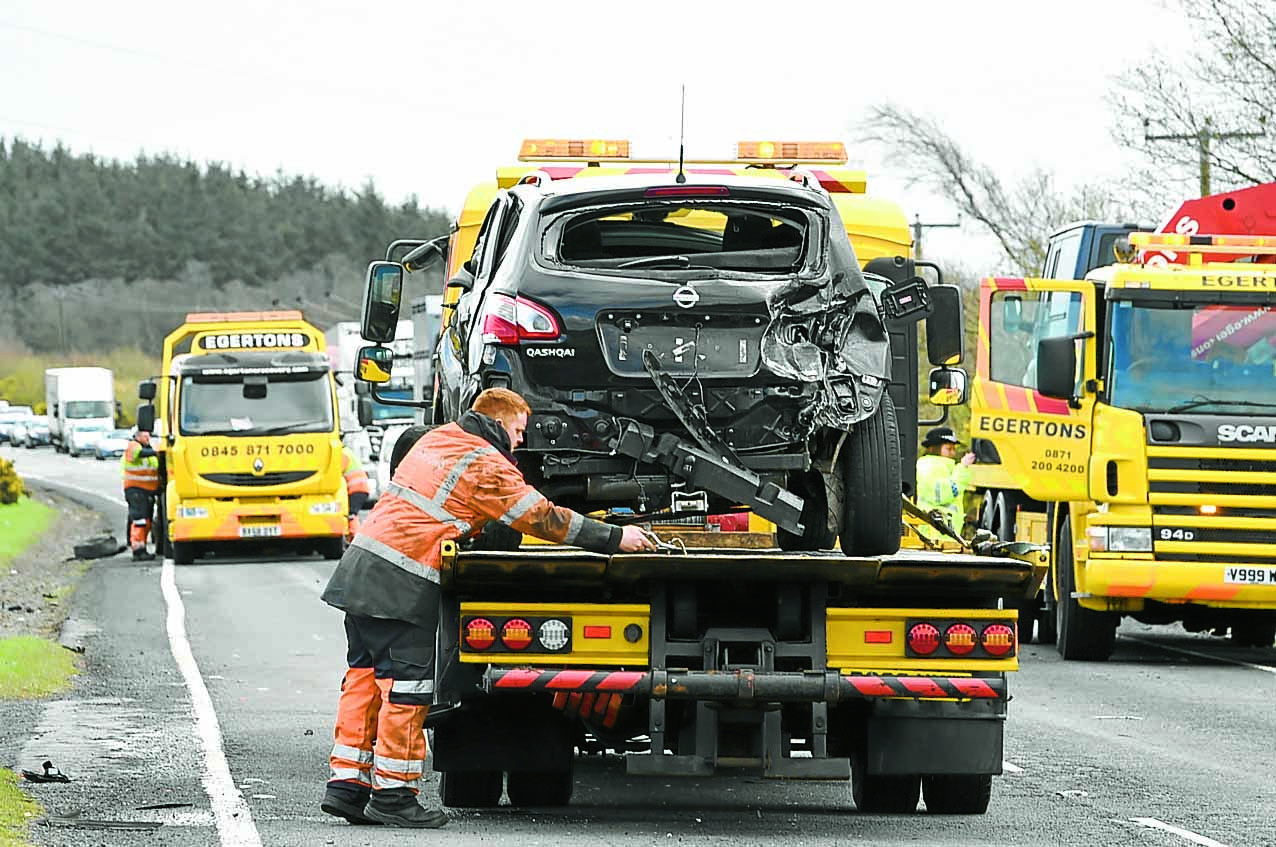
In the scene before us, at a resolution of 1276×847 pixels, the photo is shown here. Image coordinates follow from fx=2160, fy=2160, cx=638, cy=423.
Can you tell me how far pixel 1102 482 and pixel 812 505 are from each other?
7.50 meters

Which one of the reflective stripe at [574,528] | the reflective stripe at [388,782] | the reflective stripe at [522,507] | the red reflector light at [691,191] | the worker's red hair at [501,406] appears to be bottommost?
the reflective stripe at [388,782]

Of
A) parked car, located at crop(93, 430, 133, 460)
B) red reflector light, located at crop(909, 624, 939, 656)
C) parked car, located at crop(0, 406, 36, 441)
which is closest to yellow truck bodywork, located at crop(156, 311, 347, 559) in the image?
red reflector light, located at crop(909, 624, 939, 656)

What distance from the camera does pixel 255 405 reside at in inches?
1088

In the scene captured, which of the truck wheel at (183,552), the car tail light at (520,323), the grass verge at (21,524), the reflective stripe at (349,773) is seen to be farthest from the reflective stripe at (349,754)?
the grass verge at (21,524)

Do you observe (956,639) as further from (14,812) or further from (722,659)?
(14,812)

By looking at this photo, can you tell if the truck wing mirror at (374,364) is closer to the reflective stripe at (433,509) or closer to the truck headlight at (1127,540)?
the reflective stripe at (433,509)

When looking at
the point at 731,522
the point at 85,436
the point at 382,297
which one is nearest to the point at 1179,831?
the point at 731,522

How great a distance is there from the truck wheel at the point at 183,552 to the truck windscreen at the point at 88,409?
5940cm

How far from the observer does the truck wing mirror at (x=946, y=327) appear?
1056cm

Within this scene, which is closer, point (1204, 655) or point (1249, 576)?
point (1249, 576)

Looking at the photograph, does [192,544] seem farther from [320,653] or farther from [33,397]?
[33,397]

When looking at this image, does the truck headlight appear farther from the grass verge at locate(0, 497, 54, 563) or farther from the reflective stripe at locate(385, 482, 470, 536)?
the grass verge at locate(0, 497, 54, 563)

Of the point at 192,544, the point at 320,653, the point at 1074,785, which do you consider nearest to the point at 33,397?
the point at 192,544

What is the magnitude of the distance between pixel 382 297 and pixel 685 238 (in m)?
3.10
